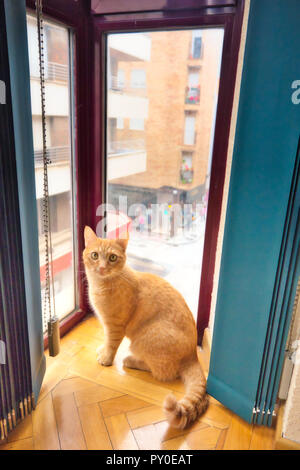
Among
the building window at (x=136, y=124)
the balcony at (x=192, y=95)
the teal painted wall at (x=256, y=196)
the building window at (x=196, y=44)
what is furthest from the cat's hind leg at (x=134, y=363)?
the building window at (x=196, y=44)

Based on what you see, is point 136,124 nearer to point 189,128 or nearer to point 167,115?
point 167,115

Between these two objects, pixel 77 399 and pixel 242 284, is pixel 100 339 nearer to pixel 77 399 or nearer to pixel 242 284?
pixel 77 399

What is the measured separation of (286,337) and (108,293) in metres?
0.76

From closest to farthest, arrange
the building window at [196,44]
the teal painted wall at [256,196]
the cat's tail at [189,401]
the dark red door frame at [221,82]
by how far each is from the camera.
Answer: the teal painted wall at [256,196] → the cat's tail at [189,401] → the dark red door frame at [221,82] → the building window at [196,44]

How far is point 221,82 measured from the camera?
1.42 metres

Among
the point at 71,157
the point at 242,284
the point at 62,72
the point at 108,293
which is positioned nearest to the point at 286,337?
the point at 242,284

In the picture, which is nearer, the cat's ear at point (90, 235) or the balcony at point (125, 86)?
the cat's ear at point (90, 235)

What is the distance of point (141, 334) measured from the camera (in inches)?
60.0

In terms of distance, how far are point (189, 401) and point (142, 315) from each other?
16.1 inches

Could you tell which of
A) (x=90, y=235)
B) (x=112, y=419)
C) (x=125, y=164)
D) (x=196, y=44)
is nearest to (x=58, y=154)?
(x=125, y=164)

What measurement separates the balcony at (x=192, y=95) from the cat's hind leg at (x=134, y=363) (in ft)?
4.12

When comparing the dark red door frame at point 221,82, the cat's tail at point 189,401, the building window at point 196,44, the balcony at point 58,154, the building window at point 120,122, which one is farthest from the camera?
the building window at point 120,122

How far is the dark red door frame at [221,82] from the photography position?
4.43ft

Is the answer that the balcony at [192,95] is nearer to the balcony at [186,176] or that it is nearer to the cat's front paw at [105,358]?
the balcony at [186,176]
